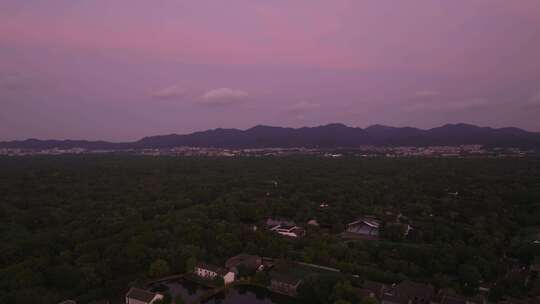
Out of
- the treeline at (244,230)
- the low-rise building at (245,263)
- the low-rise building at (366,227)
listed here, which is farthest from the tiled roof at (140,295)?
the low-rise building at (366,227)

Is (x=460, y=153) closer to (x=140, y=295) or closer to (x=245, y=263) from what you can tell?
(x=245, y=263)

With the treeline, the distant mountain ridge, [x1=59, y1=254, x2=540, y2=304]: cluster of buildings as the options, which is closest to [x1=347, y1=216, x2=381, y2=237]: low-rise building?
the treeline

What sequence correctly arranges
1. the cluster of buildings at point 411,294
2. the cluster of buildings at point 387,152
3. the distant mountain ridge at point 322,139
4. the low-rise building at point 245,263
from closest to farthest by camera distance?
1. the cluster of buildings at point 411,294
2. the low-rise building at point 245,263
3. the cluster of buildings at point 387,152
4. the distant mountain ridge at point 322,139

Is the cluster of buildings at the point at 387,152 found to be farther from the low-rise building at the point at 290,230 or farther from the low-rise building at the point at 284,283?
the low-rise building at the point at 284,283

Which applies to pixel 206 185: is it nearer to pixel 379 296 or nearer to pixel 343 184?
pixel 343 184

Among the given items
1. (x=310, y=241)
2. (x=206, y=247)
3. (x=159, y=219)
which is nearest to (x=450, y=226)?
(x=310, y=241)
